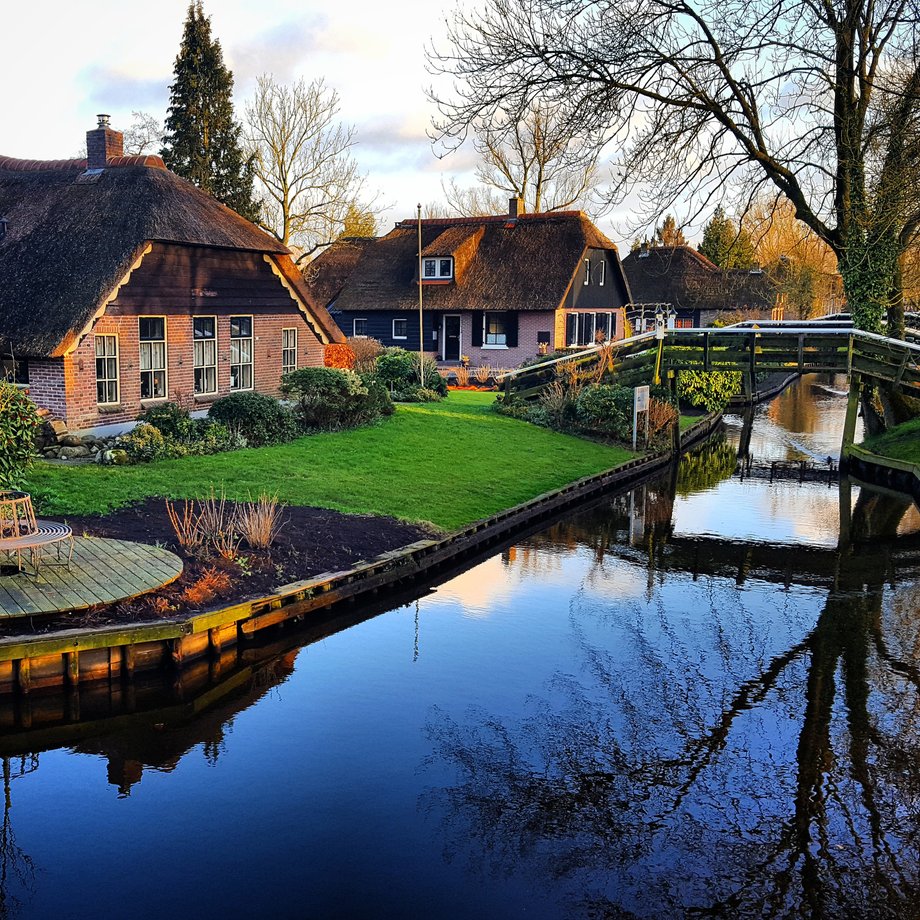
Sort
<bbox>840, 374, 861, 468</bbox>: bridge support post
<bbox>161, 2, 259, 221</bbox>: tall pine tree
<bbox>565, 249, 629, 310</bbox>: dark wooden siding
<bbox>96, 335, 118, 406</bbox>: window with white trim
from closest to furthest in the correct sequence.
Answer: <bbox>96, 335, 118, 406</bbox>: window with white trim, <bbox>840, 374, 861, 468</bbox>: bridge support post, <bbox>161, 2, 259, 221</bbox>: tall pine tree, <bbox>565, 249, 629, 310</bbox>: dark wooden siding

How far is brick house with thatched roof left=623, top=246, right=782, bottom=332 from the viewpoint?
60.5 metres

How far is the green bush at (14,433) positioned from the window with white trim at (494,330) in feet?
106

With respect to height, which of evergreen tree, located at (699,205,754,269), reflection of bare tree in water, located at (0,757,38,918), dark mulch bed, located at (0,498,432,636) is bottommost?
reflection of bare tree in water, located at (0,757,38,918)

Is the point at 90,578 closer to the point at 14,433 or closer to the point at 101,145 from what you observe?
the point at 14,433

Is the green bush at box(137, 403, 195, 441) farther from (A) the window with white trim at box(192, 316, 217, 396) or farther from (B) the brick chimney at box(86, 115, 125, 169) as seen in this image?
(B) the brick chimney at box(86, 115, 125, 169)

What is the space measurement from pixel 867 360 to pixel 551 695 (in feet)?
61.4

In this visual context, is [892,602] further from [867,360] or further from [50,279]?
[50,279]

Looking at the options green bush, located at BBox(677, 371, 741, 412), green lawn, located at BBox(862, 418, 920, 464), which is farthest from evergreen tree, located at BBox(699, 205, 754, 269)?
green lawn, located at BBox(862, 418, 920, 464)

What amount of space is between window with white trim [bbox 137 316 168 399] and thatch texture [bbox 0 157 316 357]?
188cm

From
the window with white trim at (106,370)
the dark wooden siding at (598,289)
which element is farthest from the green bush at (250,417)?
the dark wooden siding at (598,289)

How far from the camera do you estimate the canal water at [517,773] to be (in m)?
7.69

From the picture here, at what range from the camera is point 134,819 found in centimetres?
867

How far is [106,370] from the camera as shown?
21.4m

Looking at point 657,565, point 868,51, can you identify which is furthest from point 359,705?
point 868,51
